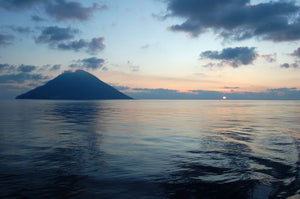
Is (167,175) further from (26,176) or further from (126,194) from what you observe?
(26,176)

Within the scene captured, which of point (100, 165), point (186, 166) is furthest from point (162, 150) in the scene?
point (100, 165)

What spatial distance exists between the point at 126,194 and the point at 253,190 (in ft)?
20.6

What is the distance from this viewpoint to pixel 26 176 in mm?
14141

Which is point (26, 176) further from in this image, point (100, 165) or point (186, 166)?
point (186, 166)

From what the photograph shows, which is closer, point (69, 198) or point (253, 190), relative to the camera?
point (69, 198)

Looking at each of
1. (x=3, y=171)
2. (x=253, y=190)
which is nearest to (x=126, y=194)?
(x=253, y=190)

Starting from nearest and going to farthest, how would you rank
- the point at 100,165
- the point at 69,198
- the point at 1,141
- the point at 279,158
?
the point at 69,198 < the point at 100,165 < the point at 279,158 < the point at 1,141

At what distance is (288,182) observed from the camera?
1352cm

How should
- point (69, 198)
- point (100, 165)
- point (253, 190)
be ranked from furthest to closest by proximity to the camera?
point (100, 165)
point (253, 190)
point (69, 198)

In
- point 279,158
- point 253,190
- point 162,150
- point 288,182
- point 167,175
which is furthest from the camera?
point 162,150

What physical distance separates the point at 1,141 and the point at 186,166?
66.9 feet

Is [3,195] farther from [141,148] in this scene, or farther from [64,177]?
[141,148]

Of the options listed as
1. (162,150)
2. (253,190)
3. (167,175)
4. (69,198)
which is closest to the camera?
(69,198)

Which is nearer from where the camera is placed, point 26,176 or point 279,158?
point 26,176
